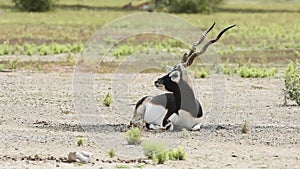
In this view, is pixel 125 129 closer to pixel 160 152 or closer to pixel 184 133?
pixel 184 133

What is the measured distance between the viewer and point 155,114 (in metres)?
14.0

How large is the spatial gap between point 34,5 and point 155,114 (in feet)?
159

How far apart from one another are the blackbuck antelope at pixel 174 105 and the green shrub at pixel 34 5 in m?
47.6

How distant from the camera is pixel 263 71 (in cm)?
2659

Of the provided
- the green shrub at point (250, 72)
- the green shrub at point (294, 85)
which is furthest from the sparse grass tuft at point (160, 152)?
the green shrub at point (250, 72)

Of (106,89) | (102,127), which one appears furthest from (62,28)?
(102,127)

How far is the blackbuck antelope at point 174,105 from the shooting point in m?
13.8

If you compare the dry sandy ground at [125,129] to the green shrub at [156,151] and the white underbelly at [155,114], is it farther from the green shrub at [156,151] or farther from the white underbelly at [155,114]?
the white underbelly at [155,114]

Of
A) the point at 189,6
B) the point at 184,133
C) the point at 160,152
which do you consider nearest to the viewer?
the point at 160,152

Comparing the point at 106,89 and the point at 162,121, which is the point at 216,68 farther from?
the point at 162,121

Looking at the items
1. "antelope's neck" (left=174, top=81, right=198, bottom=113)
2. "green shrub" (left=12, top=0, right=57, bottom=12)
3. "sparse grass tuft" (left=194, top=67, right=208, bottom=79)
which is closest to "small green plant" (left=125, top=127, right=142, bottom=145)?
"antelope's neck" (left=174, top=81, right=198, bottom=113)

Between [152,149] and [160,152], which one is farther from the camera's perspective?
[152,149]

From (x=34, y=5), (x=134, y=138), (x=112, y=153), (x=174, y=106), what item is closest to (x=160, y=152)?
(x=112, y=153)

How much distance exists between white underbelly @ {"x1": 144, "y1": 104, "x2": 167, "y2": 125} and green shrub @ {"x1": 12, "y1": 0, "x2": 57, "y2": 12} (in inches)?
1872
